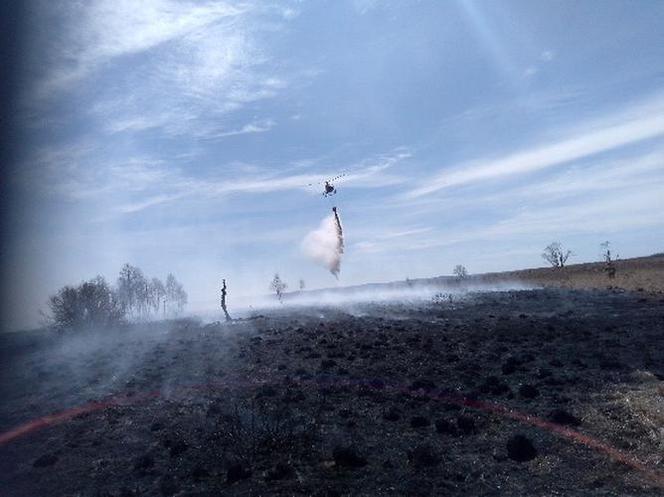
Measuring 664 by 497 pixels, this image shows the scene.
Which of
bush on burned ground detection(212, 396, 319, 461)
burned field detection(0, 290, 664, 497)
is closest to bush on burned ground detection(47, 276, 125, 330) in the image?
burned field detection(0, 290, 664, 497)

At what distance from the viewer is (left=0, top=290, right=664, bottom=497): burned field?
18312 millimetres

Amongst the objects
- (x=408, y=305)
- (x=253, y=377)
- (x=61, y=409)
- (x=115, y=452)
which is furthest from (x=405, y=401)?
(x=408, y=305)

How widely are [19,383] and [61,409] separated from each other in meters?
10.2

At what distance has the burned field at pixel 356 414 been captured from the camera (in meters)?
18.3

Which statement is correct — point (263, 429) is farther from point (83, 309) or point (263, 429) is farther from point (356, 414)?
point (83, 309)

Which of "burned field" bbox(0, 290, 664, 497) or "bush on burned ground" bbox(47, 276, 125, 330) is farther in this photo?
"bush on burned ground" bbox(47, 276, 125, 330)

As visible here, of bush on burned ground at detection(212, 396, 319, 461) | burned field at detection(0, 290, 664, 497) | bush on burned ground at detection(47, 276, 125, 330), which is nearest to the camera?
burned field at detection(0, 290, 664, 497)

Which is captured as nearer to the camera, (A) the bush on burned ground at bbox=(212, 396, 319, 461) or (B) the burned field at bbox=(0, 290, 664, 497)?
(B) the burned field at bbox=(0, 290, 664, 497)

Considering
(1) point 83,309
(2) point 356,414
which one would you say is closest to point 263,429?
(2) point 356,414

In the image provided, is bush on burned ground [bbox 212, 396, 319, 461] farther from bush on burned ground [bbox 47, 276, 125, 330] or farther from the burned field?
bush on burned ground [bbox 47, 276, 125, 330]

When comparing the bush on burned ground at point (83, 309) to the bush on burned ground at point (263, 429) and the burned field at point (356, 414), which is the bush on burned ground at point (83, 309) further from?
the bush on burned ground at point (263, 429)

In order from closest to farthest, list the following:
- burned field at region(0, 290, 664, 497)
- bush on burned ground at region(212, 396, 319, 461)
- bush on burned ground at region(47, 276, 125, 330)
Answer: burned field at region(0, 290, 664, 497) → bush on burned ground at region(212, 396, 319, 461) → bush on burned ground at region(47, 276, 125, 330)

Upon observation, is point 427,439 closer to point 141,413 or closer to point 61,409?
point 141,413

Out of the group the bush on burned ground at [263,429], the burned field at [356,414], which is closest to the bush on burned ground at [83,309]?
the burned field at [356,414]
